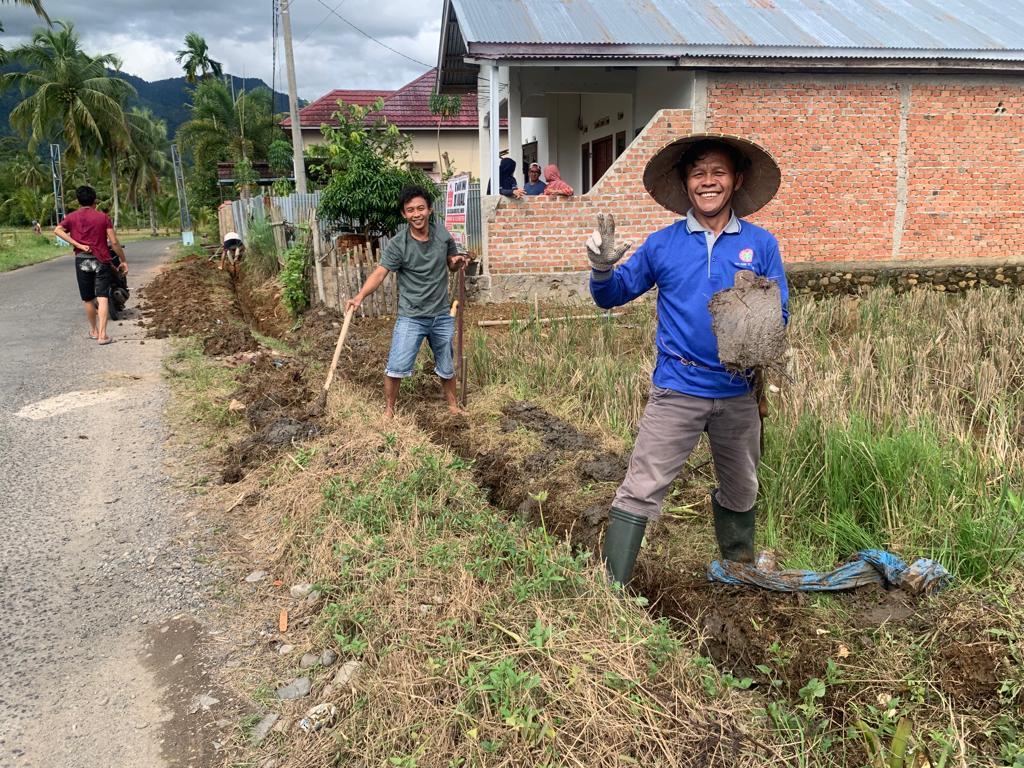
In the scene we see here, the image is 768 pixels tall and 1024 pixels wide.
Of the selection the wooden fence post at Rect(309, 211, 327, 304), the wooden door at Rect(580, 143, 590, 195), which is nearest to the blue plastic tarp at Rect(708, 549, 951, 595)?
the wooden fence post at Rect(309, 211, 327, 304)

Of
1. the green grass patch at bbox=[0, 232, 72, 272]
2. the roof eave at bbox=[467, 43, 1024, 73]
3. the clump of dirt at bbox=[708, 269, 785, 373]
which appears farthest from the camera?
the green grass patch at bbox=[0, 232, 72, 272]

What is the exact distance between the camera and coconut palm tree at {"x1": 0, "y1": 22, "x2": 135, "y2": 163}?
1246 inches

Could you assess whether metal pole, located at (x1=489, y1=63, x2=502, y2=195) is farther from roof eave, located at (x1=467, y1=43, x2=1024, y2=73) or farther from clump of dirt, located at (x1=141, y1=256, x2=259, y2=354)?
clump of dirt, located at (x1=141, y1=256, x2=259, y2=354)

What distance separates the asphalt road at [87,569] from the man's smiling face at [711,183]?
2545 millimetres

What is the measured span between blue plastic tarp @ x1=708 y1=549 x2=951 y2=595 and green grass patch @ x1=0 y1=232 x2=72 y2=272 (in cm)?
2098

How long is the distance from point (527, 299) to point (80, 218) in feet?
18.3

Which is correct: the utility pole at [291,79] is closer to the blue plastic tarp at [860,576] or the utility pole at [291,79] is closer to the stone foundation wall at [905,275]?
the stone foundation wall at [905,275]

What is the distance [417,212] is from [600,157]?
36.9ft

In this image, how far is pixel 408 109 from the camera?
2450cm

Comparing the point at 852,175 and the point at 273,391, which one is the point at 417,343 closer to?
the point at 273,391

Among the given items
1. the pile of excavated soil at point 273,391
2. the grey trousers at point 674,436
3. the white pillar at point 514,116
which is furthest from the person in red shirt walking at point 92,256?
the grey trousers at point 674,436

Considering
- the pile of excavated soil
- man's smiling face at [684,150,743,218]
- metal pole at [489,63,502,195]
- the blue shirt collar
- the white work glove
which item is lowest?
the pile of excavated soil

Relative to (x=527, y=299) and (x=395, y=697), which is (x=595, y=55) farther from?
(x=395, y=697)

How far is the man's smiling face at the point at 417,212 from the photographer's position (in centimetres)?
520
